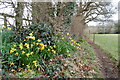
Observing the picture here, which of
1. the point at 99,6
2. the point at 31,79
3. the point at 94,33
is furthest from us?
the point at 94,33

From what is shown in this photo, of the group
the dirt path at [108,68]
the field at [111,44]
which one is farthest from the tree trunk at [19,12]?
the field at [111,44]

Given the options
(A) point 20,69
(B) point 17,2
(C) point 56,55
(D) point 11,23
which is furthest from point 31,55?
(B) point 17,2

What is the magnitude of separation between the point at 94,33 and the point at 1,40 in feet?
32.0

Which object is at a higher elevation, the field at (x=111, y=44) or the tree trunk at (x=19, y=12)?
the tree trunk at (x=19, y=12)

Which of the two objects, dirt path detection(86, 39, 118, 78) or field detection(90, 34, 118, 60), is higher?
field detection(90, 34, 118, 60)

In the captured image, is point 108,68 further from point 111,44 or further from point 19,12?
point 19,12

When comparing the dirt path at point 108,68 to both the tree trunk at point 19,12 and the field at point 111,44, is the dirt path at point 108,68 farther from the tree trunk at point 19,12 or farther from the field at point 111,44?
the tree trunk at point 19,12

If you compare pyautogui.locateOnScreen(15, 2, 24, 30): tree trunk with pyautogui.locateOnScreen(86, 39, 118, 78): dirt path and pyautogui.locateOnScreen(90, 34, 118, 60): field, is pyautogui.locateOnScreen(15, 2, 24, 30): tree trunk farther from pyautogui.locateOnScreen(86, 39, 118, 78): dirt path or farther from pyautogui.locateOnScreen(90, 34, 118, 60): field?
pyautogui.locateOnScreen(90, 34, 118, 60): field

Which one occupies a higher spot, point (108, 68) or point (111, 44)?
point (111, 44)

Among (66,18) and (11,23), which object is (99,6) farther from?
(11,23)

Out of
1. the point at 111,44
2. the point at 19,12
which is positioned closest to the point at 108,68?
the point at 111,44

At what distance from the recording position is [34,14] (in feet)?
12.3

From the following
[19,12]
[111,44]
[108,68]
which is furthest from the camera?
[111,44]

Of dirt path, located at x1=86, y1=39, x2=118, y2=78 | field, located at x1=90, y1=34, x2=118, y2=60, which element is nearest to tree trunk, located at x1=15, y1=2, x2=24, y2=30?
dirt path, located at x1=86, y1=39, x2=118, y2=78
